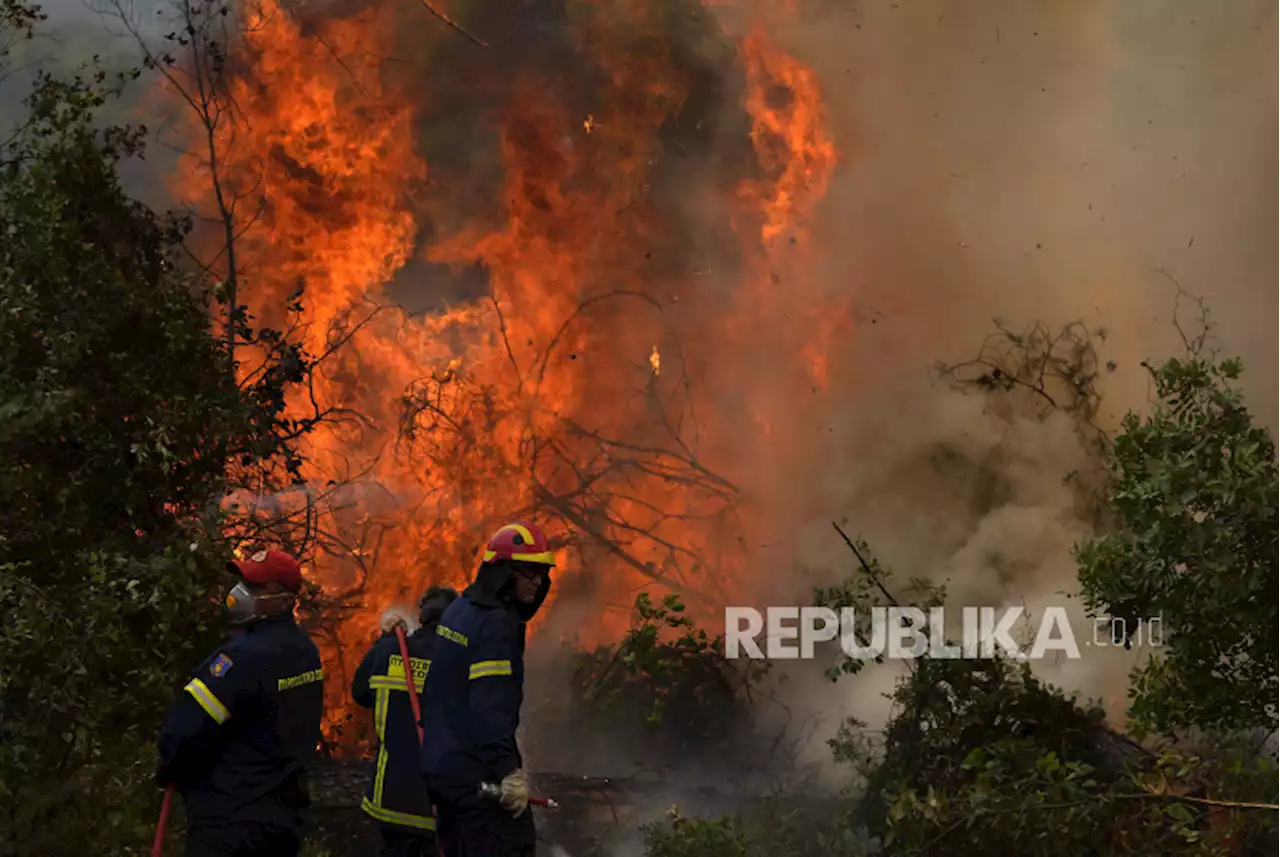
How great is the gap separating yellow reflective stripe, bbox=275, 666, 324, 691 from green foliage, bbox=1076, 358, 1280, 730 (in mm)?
4470

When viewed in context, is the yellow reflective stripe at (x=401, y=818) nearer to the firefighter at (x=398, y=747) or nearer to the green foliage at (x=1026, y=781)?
the firefighter at (x=398, y=747)

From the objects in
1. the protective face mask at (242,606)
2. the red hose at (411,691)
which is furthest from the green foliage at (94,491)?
the protective face mask at (242,606)

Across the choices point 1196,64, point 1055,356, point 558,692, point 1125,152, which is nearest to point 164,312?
point 558,692

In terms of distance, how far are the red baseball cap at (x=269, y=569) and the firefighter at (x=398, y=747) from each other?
1.08m

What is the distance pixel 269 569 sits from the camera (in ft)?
16.0

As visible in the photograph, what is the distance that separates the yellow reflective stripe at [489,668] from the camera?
494cm

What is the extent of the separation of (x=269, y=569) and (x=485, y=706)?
3.23 ft

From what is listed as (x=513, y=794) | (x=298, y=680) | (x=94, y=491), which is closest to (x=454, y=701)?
(x=513, y=794)

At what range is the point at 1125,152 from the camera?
10.5 metres

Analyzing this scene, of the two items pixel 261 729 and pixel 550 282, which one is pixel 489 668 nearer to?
pixel 261 729

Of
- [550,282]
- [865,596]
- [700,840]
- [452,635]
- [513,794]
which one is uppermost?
[550,282]

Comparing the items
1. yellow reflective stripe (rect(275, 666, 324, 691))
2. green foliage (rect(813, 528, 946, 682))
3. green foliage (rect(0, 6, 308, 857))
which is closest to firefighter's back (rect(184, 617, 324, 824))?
yellow reflective stripe (rect(275, 666, 324, 691))

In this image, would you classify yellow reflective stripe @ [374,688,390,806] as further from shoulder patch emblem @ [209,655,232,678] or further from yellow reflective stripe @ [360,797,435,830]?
shoulder patch emblem @ [209,655,232,678]

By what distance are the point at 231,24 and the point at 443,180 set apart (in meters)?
2.18
